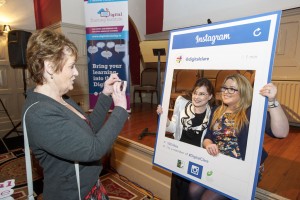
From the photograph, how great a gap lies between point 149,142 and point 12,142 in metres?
3.04

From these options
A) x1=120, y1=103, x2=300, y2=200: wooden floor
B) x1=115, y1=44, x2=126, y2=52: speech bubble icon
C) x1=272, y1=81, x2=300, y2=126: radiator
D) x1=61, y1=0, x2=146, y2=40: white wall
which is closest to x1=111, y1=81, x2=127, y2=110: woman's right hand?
x1=120, y1=103, x2=300, y2=200: wooden floor

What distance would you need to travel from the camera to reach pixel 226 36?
1.01 metres

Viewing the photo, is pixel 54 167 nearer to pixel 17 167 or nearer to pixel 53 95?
pixel 53 95

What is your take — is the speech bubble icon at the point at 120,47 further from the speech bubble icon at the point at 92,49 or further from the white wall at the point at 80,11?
the white wall at the point at 80,11

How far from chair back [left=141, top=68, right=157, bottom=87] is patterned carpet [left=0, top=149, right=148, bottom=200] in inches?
115

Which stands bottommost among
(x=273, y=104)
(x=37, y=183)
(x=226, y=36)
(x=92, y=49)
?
(x=37, y=183)

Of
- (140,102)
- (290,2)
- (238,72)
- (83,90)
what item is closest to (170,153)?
(238,72)

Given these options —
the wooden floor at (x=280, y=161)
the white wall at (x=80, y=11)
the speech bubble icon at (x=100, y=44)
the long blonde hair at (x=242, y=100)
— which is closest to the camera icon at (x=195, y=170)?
the long blonde hair at (x=242, y=100)

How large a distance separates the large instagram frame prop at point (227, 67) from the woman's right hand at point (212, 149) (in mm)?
20

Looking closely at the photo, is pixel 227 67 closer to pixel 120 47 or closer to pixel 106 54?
pixel 120 47

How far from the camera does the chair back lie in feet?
16.7

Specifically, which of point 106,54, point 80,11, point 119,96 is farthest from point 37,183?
point 80,11

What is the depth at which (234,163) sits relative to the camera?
94cm

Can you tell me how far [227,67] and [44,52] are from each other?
0.85 m
